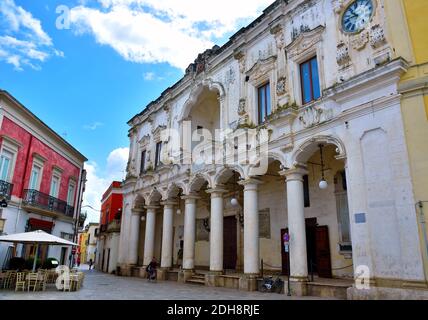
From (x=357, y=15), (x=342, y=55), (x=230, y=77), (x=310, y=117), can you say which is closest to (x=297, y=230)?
(x=310, y=117)

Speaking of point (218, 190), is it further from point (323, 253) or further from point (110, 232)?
point (110, 232)

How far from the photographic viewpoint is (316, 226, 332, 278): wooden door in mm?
12901

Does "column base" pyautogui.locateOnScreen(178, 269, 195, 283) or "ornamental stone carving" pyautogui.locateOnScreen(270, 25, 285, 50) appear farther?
"column base" pyautogui.locateOnScreen(178, 269, 195, 283)

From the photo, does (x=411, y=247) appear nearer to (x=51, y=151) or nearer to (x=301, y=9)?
(x=301, y=9)

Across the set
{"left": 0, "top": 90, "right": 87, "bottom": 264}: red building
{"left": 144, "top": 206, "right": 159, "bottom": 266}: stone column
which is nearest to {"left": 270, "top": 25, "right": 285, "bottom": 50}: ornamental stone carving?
{"left": 0, "top": 90, "right": 87, "bottom": 264}: red building

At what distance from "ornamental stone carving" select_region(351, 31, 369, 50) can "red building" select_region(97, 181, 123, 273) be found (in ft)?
66.8

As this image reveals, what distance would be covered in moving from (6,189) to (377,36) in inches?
607

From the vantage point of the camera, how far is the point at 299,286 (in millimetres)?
10453

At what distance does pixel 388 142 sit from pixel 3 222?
14.9 m

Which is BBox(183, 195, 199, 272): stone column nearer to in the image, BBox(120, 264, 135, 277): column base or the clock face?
BBox(120, 264, 135, 277): column base

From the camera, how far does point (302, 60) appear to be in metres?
12.4

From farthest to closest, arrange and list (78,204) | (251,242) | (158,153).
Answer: (78,204)
(158,153)
(251,242)

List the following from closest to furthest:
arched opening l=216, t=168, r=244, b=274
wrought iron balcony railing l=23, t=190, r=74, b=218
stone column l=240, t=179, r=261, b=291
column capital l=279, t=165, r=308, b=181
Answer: column capital l=279, t=165, r=308, b=181 < stone column l=240, t=179, r=261, b=291 < wrought iron balcony railing l=23, t=190, r=74, b=218 < arched opening l=216, t=168, r=244, b=274
